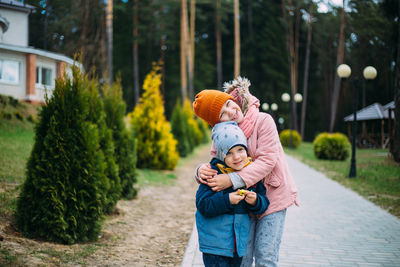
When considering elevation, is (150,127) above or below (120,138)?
above

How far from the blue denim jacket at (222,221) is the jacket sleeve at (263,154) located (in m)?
0.13

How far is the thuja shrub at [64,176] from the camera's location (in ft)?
13.4

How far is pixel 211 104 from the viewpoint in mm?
2262

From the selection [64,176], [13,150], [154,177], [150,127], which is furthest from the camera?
[150,127]

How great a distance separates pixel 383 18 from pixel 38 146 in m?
9.38

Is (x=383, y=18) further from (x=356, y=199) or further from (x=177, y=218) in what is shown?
(x=177, y=218)

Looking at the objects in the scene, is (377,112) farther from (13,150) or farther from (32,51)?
(13,150)

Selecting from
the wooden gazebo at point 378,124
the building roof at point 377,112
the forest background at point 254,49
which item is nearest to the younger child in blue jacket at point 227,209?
the wooden gazebo at point 378,124

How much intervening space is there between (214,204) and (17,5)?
5294mm

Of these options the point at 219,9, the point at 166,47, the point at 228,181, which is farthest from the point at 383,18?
the point at 166,47

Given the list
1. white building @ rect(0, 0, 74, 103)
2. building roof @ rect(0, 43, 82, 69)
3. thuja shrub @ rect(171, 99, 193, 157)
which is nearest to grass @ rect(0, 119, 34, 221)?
white building @ rect(0, 0, 74, 103)

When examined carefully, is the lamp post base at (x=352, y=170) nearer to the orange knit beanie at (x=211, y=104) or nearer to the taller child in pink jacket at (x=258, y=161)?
the taller child in pink jacket at (x=258, y=161)

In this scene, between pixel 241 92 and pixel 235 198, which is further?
pixel 241 92

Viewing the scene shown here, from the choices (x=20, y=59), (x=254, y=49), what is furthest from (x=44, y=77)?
(x=254, y=49)
